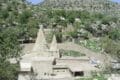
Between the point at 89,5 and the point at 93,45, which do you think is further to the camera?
the point at 89,5

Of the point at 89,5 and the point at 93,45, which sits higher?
the point at 93,45

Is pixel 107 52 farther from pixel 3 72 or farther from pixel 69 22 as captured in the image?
pixel 69 22

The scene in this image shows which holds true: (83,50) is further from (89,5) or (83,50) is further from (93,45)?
(89,5)

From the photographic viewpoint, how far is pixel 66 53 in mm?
49125

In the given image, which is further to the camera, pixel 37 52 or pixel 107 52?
pixel 107 52

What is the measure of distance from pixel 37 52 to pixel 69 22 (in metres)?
38.8

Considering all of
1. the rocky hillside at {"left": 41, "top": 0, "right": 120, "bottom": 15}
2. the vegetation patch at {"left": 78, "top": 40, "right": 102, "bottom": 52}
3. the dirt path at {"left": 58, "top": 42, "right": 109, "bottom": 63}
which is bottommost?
the rocky hillside at {"left": 41, "top": 0, "right": 120, "bottom": 15}

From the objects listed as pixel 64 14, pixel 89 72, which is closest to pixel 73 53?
pixel 89 72

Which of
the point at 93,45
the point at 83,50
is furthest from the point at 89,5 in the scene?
the point at 83,50

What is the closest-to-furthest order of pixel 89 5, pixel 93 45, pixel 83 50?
pixel 83 50, pixel 93 45, pixel 89 5

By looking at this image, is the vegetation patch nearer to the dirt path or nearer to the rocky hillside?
the dirt path

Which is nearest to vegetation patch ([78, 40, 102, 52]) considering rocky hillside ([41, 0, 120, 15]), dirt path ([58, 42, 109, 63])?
dirt path ([58, 42, 109, 63])

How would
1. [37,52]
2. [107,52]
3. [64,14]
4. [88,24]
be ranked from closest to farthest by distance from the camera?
[37,52], [107,52], [88,24], [64,14]

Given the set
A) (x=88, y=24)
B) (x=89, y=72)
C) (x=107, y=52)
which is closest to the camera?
(x=89, y=72)
